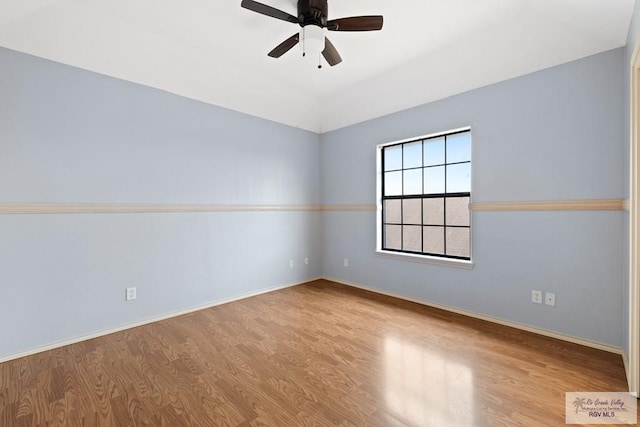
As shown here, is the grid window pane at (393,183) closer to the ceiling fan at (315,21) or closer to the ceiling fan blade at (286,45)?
the ceiling fan at (315,21)

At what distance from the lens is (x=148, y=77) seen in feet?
9.23

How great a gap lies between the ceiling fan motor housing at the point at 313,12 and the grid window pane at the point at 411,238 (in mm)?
2560

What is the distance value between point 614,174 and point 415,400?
2.35 m

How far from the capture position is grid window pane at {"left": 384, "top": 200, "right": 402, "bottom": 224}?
3779 mm

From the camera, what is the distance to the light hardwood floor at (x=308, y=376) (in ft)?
5.11

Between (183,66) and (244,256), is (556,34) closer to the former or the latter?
(183,66)


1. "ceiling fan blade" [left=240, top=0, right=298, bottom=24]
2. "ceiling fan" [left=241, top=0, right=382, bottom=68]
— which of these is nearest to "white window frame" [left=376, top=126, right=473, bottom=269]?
"ceiling fan" [left=241, top=0, right=382, bottom=68]

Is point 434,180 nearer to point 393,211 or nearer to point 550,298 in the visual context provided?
point 393,211

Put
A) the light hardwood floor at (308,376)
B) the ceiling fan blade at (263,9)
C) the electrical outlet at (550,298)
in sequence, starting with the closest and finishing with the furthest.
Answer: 1. the light hardwood floor at (308,376)
2. the ceiling fan blade at (263,9)
3. the electrical outlet at (550,298)

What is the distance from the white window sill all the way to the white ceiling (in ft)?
6.24

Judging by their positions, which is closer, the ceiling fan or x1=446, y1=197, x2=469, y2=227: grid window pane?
the ceiling fan

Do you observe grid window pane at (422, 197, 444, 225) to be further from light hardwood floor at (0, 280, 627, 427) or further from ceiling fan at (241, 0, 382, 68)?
ceiling fan at (241, 0, 382, 68)

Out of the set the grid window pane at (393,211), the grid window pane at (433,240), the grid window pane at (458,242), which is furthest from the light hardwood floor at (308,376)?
the grid window pane at (393,211)

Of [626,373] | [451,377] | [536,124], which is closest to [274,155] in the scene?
[536,124]
